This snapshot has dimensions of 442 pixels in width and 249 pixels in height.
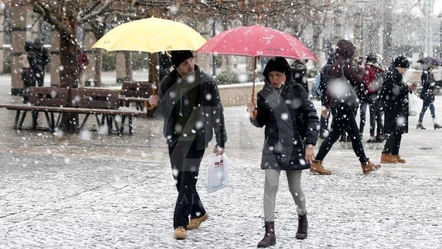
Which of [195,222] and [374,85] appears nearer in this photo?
[195,222]

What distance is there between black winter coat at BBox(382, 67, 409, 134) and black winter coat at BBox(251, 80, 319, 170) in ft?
17.6

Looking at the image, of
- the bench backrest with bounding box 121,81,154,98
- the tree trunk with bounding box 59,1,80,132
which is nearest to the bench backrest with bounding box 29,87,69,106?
the tree trunk with bounding box 59,1,80,132

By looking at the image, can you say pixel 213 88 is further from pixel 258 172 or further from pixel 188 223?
pixel 258 172

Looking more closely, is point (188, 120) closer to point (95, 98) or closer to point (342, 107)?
point (342, 107)

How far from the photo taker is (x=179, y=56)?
23.9 ft

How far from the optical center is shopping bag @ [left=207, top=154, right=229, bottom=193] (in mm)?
7293

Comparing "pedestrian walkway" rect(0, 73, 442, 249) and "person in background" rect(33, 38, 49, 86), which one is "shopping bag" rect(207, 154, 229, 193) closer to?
"pedestrian walkway" rect(0, 73, 442, 249)

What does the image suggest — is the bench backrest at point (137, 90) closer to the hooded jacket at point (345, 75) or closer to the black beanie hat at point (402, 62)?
the black beanie hat at point (402, 62)

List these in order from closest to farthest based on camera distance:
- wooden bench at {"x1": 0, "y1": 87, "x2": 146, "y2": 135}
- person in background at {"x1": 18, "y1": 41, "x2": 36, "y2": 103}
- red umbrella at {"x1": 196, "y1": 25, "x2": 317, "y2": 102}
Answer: red umbrella at {"x1": 196, "y1": 25, "x2": 317, "y2": 102} → wooden bench at {"x1": 0, "y1": 87, "x2": 146, "y2": 135} → person in background at {"x1": 18, "y1": 41, "x2": 36, "y2": 103}

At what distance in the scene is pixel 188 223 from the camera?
7.25 meters

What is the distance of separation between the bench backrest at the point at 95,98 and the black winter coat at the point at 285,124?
9287 millimetres

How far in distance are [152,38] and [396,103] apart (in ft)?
18.8

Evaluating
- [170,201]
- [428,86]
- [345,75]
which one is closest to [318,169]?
[345,75]

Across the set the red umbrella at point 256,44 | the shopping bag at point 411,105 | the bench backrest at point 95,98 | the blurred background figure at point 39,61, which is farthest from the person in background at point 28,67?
the red umbrella at point 256,44
